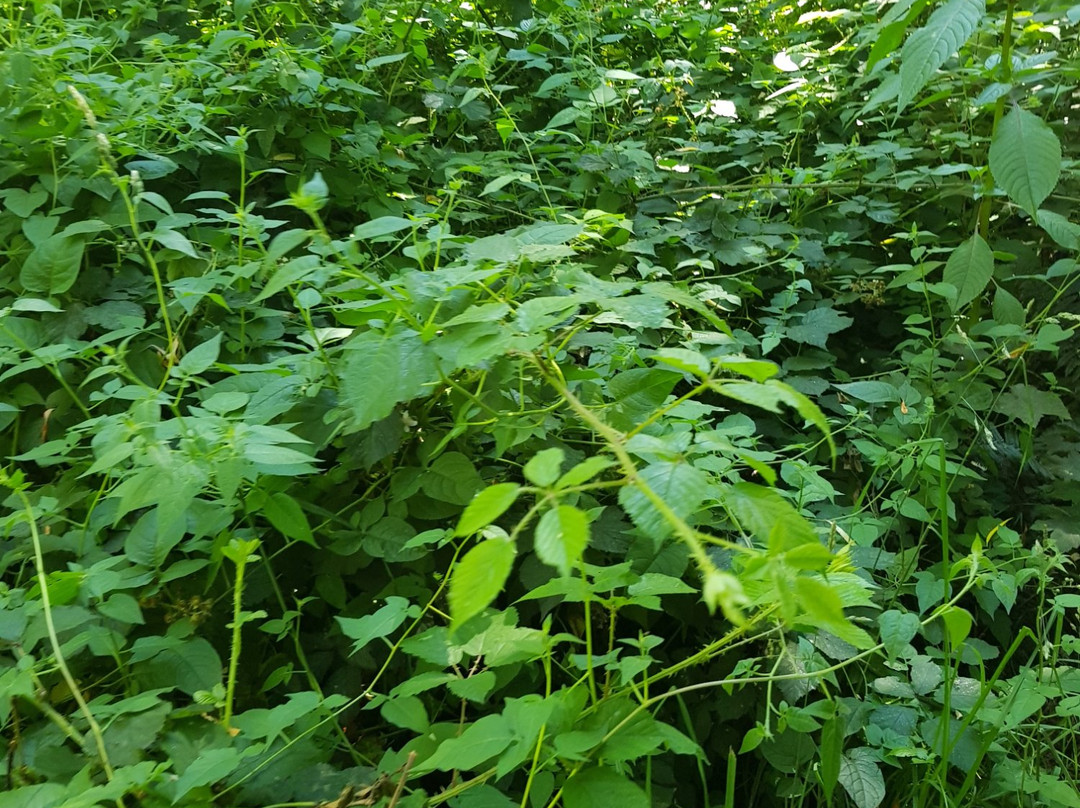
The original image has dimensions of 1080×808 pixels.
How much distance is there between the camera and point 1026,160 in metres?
1.20

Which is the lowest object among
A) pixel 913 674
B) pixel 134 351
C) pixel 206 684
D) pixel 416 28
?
pixel 913 674

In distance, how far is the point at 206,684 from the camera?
33.9 inches

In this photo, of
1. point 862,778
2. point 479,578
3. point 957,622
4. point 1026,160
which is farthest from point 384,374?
point 1026,160

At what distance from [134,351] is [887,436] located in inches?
56.3

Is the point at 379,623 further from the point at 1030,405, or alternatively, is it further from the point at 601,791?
the point at 1030,405

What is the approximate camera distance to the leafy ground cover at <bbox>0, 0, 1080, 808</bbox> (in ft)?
2.46

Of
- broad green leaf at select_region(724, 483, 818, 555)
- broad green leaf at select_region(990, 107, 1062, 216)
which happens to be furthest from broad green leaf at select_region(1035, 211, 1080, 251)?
broad green leaf at select_region(724, 483, 818, 555)

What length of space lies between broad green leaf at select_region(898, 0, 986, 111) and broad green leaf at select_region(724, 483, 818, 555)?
0.76 metres

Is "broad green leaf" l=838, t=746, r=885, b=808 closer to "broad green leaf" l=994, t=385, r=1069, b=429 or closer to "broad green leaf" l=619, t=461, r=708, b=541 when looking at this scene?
"broad green leaf" l=619, t=461, r=708, b=541

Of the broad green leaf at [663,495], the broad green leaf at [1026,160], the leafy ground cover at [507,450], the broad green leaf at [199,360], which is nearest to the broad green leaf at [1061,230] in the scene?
the leafy ground cover at [507,450]

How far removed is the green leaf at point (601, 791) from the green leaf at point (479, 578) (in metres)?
0.30

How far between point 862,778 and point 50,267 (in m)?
1.53

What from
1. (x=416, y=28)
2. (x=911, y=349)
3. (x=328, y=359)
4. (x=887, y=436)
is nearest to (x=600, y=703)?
(x=328, y=359)

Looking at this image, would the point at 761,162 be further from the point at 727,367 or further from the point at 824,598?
the point at 824,598
